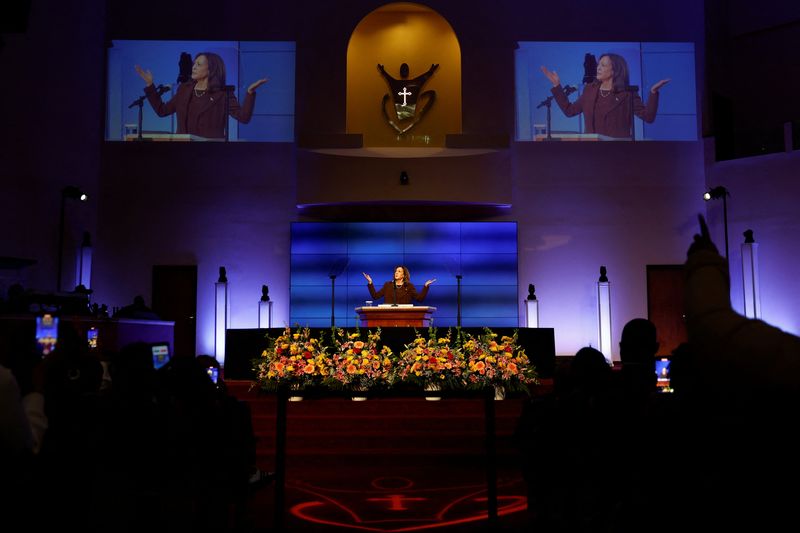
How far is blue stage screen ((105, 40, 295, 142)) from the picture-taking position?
1317 centimetres

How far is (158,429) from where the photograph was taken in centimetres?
331

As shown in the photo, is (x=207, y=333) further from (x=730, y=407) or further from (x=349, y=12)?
(x=730, y=407)

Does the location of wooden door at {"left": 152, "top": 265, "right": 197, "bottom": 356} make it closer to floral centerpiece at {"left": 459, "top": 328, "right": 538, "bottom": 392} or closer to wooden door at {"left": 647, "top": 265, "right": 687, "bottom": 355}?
floral centerpiece at {"left": 459, "top": 328, "right": 538, "bottom": 392}

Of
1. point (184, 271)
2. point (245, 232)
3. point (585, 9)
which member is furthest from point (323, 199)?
point (585, 9)

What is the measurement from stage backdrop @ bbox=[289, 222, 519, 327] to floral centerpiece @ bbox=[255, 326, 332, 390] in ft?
16.8

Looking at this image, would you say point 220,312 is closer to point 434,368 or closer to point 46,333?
point 434,368

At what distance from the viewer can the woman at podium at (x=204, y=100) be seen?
13219 mm

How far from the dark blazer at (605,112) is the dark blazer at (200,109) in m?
5.59

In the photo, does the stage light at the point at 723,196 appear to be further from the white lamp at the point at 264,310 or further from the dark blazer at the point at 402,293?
the white lamp at the point at 264,310

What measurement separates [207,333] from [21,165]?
4.03 metres

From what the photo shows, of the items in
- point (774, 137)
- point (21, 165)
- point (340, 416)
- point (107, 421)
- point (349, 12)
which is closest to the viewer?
point (107, 421)

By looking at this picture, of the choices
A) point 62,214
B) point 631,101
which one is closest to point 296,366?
point 62,214

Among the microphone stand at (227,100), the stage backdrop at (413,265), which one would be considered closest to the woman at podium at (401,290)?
the stage backdrop at (413,265)

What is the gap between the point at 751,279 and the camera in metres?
11.6
